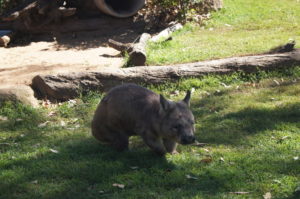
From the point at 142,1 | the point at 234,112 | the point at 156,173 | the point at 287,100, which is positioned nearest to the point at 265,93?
the point at 287,100

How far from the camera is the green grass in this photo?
10.9 m

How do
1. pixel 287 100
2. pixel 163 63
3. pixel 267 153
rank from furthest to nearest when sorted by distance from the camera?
pixel 163 63
pixel 287 100
pixel 267 153

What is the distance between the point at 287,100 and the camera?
7988 millimetres

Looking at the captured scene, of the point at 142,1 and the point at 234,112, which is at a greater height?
the point at 142,1

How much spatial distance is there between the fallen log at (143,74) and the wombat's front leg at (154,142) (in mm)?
3144

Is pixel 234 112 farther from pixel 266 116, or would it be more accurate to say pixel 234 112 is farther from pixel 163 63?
pixel 163 63

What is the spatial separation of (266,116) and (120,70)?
2.94 meters

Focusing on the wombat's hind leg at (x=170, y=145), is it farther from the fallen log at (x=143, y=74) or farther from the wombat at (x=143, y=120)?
the fallen log at (x=143, y=74)

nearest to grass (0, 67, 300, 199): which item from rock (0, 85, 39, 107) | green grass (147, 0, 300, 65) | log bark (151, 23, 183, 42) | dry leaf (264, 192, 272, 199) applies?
dry leaf (264, 192, 272, 199)

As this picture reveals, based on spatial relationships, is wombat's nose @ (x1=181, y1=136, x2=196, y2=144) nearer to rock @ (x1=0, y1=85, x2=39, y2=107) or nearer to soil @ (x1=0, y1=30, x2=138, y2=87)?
rock @ (x1=0, y1=85, x2=39, y2=107)

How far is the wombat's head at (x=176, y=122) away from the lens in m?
5.41

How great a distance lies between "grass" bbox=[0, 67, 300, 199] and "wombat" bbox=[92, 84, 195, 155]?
207mm

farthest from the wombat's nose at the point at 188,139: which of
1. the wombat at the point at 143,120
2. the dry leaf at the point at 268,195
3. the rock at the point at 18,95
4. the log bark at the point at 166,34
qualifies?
the log bark at the point at 166,34

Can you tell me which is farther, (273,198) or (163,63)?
(163,63)
